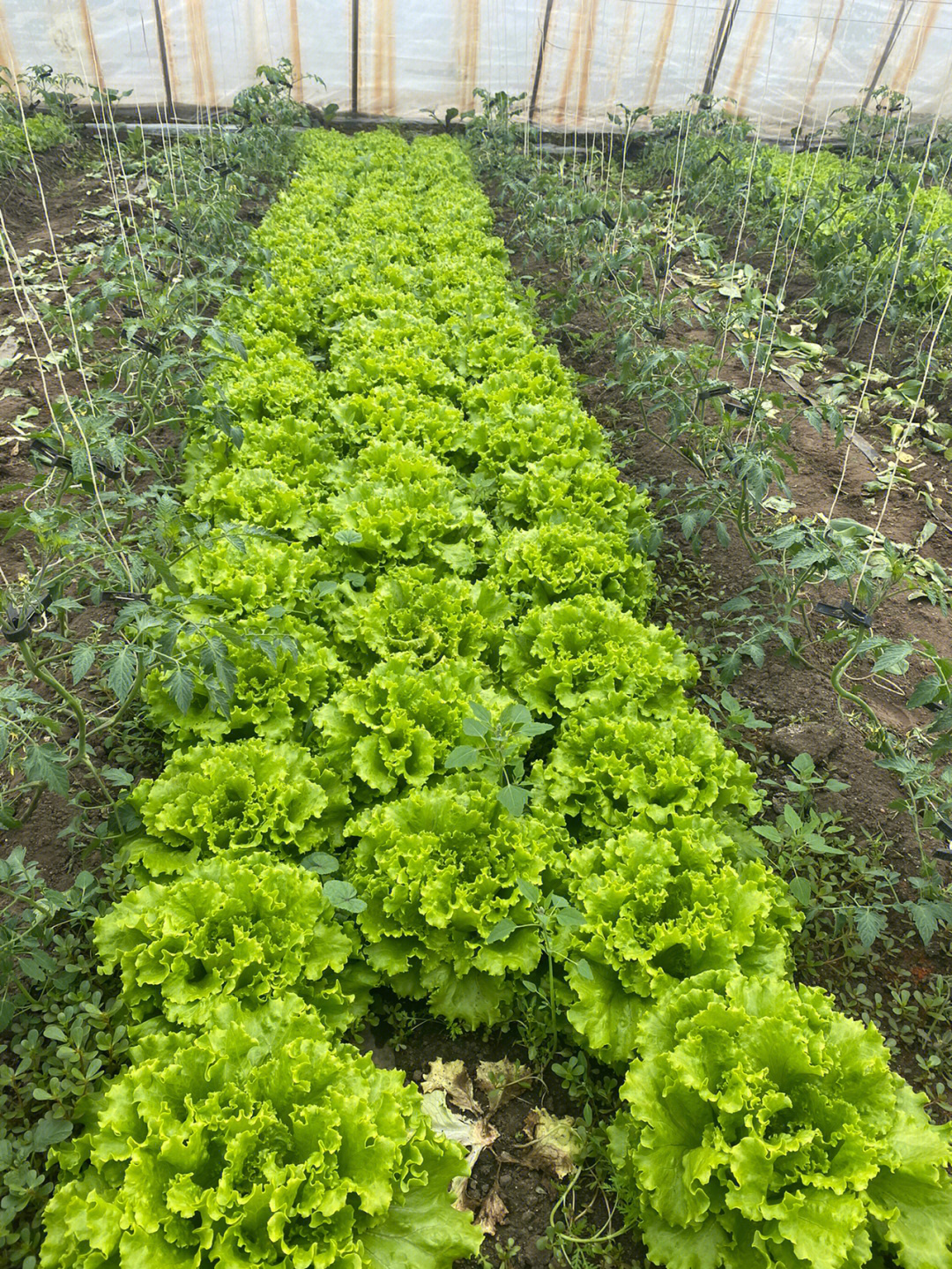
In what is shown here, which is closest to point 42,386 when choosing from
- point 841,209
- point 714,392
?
point 714,392

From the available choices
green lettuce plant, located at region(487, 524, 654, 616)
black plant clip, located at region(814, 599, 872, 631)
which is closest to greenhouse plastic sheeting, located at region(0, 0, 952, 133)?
green lettuce plant, located at region(487, 524, 654, 616)

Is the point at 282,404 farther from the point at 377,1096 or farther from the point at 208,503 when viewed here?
the point at 377,1096

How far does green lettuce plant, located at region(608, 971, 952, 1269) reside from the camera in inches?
85.5

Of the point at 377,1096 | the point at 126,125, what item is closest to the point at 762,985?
the point at 377,1096

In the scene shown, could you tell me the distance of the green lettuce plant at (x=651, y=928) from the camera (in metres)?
2.78

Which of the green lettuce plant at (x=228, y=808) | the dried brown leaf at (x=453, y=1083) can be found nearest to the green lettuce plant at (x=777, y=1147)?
the dried brown leaf at (x=453, y=1083)

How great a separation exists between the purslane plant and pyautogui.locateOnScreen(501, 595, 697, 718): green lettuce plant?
4.51ft

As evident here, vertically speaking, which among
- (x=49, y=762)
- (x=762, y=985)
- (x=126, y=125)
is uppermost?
(x=49, y=762)

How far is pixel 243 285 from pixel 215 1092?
277 inches

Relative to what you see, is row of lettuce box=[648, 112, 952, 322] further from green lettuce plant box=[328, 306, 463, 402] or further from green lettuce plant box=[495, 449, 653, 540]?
green lettuce plant box=[328, 306, 463, 402]

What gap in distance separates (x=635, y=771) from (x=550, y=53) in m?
15.3

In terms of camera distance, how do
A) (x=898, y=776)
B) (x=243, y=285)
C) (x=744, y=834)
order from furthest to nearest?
1. (x=243, y=285)
2. (x=898, y=776)
3. (x=744, y=834)

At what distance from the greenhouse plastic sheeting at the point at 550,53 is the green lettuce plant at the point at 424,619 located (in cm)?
1316

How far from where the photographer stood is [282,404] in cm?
557
